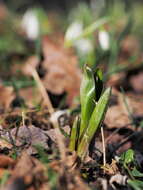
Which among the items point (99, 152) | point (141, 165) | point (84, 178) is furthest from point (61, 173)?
point (141, 165)

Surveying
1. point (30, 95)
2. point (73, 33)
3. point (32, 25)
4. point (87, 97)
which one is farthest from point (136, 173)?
point (32, 25)

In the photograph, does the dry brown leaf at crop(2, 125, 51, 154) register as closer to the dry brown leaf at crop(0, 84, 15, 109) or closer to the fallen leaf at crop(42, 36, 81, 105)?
the dry brown leaf at crop(0, 84, 15, 109)

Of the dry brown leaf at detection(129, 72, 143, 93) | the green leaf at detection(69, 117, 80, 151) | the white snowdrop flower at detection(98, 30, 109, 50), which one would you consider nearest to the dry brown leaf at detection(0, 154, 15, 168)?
the green leaf at detection(69, 117, 80, 151)

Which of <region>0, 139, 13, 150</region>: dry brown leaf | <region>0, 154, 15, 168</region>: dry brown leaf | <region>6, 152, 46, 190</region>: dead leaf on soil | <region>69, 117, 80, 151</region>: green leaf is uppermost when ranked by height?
<region>0, 139, 13, 150</region>: dry brown leaf

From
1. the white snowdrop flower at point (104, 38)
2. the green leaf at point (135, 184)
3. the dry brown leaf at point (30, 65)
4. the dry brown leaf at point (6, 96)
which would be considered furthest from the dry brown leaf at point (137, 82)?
the green leaf at point (135, 184)

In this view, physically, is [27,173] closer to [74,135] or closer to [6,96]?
[74,135]

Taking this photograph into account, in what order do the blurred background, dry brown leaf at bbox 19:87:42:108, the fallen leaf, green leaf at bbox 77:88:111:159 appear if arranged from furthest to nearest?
the blurred background → the fallen leaf → dry brown leaf at bbox 19:87:42:108 → green leaf at bbox 77:88:111:159

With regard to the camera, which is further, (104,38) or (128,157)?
(104,38)

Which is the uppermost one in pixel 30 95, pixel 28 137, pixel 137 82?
pixel 137 82
